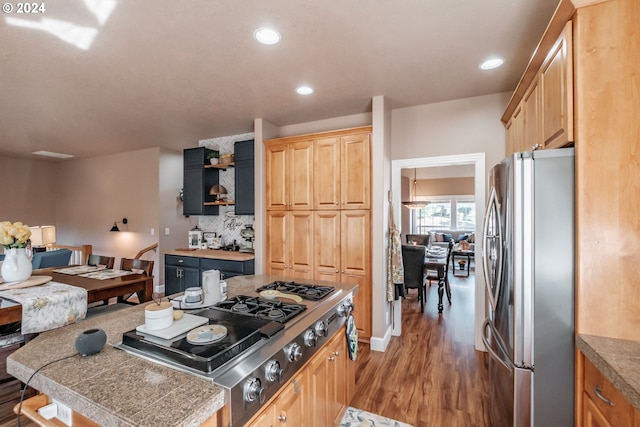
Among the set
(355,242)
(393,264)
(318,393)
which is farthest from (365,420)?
(355,242)

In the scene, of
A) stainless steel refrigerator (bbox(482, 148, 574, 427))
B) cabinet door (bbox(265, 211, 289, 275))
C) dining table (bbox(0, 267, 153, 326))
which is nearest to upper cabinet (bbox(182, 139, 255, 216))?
cabinet door (bbox(265, 211, 289, 275))

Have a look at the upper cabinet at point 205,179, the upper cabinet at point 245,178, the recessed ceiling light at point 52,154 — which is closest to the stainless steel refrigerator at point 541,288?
the upper cabinet at point 245,178

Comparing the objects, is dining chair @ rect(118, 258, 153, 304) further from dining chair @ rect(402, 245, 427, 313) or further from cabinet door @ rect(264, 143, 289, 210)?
dining chair @ rect(402, 245, 427, 313)

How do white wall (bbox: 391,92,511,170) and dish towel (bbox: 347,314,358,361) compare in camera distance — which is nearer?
dish towel (bbox: 347,314,358,361)

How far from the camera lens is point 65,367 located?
0.94 meters

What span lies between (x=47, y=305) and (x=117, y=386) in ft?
4.38

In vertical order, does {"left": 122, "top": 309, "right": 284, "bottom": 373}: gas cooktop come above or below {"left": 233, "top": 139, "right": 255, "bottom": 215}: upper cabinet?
below

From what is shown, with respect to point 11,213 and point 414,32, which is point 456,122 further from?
point 11,213

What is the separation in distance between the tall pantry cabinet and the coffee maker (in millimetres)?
648

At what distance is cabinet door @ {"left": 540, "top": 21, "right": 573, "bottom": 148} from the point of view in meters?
1.37

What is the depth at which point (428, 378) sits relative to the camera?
8.23 ft

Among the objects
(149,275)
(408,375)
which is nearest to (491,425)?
(408,375)

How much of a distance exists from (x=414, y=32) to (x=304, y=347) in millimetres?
2052

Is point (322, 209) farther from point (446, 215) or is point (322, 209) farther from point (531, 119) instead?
→ point (446, 215)
